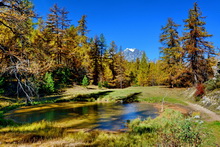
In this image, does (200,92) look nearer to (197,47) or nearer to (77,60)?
(197,47)

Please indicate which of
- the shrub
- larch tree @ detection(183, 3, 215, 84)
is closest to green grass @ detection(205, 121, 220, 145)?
the shrub

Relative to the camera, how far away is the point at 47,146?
19.2ft

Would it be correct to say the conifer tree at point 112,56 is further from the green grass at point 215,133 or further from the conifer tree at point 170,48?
the green grass at point 215,133

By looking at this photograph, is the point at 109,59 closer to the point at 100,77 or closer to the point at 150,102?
the point at 100,77

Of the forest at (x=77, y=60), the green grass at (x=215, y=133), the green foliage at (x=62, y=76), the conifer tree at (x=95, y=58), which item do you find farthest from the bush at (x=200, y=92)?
the conifer tree at (x=95, y=58)

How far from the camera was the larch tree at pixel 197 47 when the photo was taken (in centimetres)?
2597

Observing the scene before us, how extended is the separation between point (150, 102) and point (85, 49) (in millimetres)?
27521

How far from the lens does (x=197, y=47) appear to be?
86.6 ft

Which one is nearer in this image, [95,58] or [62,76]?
[62,76]

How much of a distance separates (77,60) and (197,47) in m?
30.7

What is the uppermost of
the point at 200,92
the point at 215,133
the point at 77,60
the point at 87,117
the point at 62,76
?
the point at 77,60

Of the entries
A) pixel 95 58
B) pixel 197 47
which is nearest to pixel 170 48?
pixel 197 47

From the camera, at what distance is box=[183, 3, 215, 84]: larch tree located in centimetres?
2597

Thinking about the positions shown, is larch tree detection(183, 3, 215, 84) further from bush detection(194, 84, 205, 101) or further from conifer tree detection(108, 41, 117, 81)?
conifer tree detection(108, 41, 117, 81)
